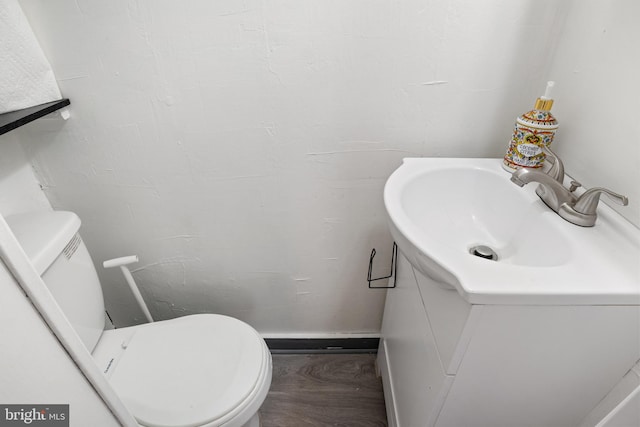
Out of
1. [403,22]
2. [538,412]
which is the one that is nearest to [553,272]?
[538,412]

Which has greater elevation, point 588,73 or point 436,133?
point 588,73

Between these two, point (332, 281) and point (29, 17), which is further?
point (332, 281)

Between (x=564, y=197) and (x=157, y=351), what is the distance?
1.11 metres

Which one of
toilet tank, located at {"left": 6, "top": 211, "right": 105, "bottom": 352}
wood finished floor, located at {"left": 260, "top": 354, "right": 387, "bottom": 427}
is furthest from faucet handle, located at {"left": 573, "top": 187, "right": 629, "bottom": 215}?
toilet tank, located at {"left": 6, "top": 211, "right": 105, "bottom": 352}

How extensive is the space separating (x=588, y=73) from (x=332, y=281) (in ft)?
3.03

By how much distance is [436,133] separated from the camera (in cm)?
87

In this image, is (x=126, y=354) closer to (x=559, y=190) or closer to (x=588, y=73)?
(x=559, y=190)

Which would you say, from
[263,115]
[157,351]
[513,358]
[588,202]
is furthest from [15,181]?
[588,202]

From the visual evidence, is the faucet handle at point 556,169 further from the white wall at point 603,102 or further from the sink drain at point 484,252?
the sink drain at point 484,252

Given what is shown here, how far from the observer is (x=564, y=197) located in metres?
0.63

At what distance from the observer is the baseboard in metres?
1.32

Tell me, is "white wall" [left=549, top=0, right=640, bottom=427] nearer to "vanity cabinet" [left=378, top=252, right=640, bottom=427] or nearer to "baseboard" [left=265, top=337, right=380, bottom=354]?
"vanity cabinet" [left=378, top=252, right=640, bottom=427]

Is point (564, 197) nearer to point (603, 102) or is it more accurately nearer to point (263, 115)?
point (603, 102)

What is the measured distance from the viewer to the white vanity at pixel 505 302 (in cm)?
48
